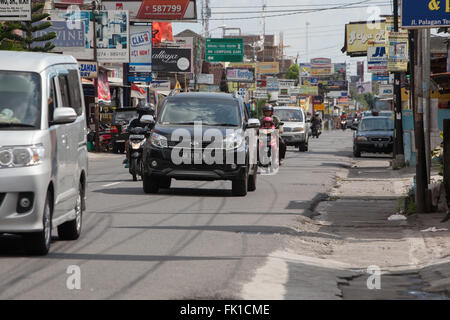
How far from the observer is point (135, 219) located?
14.7 metres

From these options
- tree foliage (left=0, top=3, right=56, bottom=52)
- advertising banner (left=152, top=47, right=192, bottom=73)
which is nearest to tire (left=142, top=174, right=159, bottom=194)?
tree foliage (left=0, top=3, right=56, bottom=52)

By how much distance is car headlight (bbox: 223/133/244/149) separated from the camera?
1902 centimetres

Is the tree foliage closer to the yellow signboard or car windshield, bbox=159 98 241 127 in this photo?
car windshield, bbox=159 98 241 127

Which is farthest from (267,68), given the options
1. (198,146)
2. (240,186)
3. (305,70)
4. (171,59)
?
(198,146)

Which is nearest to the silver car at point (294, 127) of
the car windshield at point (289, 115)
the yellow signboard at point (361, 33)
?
the car windshield at point (289, 115)

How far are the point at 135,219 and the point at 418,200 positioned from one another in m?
4.92

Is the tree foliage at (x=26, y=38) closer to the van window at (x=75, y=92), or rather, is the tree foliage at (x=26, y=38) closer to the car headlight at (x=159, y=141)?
the car headlight at (x=159, y=141)

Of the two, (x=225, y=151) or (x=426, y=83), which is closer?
(x=426, y=83)

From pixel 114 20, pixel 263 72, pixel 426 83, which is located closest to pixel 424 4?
pixel 426 83

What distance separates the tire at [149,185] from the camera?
19.3 meters

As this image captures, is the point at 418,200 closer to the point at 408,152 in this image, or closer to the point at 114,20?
the point at 408,152

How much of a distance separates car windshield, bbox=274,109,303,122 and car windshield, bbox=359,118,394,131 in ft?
12.7

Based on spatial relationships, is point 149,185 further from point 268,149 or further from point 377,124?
point 377,124

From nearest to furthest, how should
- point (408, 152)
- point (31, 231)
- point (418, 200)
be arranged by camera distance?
1. point (31, 231)
2. point (418, 200)
3. point (408, 152)
